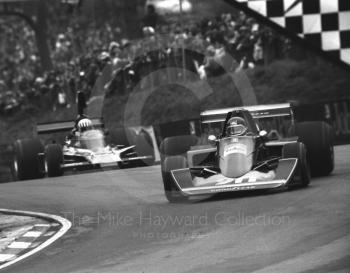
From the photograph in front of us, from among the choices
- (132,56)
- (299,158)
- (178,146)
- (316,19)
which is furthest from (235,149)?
(132,56)

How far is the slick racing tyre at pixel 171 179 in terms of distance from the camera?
9977mm

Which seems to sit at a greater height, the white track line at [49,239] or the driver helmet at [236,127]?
the driver helmet at [236,127]

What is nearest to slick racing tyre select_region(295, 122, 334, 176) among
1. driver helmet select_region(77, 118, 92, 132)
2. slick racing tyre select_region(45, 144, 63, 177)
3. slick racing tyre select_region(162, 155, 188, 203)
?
slick racing tyre select_region(162, 155, 188, 203)

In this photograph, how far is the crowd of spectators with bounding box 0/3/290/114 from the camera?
59.5ft

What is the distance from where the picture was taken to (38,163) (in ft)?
48.3

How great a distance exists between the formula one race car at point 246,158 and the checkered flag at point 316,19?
288 cm

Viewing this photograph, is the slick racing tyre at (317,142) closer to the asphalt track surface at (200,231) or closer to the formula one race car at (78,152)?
the asphalt track surface at (200,231)

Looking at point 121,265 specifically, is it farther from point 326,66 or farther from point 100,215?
point 326,66

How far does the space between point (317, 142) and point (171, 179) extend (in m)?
1.94

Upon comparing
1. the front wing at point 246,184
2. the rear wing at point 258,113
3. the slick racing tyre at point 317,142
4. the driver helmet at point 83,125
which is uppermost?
the rear wing at point 258,113

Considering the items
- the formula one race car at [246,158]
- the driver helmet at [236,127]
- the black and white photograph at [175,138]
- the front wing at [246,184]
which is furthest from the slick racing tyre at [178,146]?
the front wing at [246,184]

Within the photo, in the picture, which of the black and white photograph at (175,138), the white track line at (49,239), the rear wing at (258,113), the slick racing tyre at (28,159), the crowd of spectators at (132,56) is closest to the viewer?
the black and white photograph at (175,138)

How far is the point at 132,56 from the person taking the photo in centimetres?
1927

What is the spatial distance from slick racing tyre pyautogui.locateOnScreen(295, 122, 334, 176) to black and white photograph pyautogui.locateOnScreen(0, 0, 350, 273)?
0.02 meters
